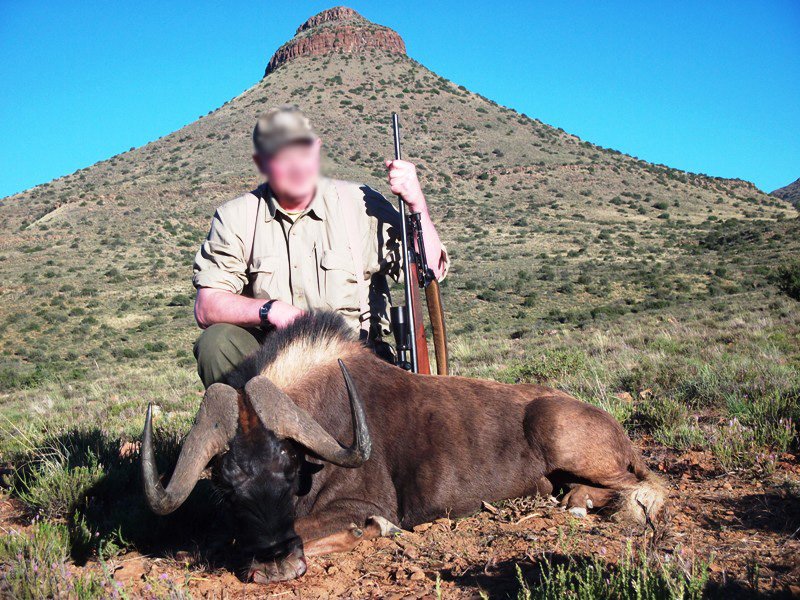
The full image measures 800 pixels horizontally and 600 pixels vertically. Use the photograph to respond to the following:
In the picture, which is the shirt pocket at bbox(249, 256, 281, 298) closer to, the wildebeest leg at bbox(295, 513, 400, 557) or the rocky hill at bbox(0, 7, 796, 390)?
the rocky hill at bbox(0, 7, 796, 390)

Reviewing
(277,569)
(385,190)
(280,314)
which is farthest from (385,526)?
(385,190)

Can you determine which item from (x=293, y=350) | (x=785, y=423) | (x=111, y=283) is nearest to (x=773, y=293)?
(x=785, y=423)

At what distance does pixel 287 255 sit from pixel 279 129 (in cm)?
100

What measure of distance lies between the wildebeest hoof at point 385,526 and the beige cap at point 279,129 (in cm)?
256

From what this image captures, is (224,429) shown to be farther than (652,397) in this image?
No

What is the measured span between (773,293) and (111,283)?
31.2 metres

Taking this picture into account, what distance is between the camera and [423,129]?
6756 centimetres

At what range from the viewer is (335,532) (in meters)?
3.85

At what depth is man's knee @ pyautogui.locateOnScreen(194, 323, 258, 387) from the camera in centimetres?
456

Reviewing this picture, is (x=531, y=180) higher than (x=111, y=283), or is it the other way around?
(x=531, y=180)

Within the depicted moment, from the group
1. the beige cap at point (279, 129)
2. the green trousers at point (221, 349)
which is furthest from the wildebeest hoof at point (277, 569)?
the beige cap at point (279, 129)

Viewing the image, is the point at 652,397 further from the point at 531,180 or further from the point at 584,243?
the point at 531,180

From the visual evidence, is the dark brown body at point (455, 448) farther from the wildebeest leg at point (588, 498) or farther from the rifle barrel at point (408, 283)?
the rifle barrel at point (408, 283)

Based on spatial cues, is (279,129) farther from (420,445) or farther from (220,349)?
(420,445)
